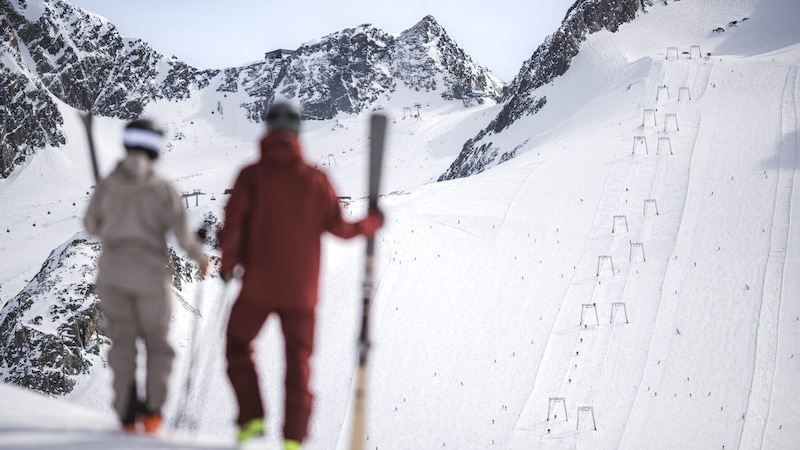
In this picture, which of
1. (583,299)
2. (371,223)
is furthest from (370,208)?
(583,299)

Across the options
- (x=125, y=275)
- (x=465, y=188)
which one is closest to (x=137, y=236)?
(x=125, y=275)

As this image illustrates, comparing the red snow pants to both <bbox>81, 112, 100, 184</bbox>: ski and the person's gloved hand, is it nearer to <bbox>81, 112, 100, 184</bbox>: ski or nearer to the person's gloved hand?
the person's gloved hand

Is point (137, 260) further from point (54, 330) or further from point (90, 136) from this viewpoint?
point (54, 330)

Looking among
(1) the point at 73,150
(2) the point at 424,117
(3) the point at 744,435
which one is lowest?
(3) the point at 744,435

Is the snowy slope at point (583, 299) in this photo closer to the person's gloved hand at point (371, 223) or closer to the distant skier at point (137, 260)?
the distant skier at point (137, 260)

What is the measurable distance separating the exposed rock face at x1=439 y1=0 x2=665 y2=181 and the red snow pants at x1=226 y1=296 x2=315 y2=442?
221 ft

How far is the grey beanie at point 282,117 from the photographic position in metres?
4.38

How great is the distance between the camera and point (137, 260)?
445 cm

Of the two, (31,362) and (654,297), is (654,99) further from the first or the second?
(31,362)

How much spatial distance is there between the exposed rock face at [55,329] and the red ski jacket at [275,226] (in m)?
22.7

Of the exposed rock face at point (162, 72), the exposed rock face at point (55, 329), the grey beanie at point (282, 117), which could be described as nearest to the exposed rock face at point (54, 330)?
the exposed rock face at point (55, 329)

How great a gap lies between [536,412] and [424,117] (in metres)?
96.2

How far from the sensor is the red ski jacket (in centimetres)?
432

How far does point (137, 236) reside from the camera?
4.42 metres
